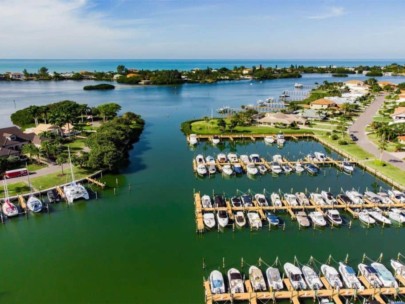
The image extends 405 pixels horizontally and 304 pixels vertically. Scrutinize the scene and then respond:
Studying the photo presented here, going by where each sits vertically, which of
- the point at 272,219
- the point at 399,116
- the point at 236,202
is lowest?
the point at 272,219

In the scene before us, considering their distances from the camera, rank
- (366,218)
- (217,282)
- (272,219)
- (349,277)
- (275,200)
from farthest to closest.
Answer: (275,200) < (366,218) < (272,219) < (349,277) < (217,282)

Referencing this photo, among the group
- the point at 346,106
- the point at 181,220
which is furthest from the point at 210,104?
the point at 181,220

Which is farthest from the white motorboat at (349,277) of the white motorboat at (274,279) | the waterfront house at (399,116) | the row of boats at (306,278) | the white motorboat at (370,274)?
the waterfront house at (399,116)

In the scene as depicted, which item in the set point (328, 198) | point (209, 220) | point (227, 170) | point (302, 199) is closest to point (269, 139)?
point (227, 170)

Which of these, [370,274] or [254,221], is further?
[254,221]

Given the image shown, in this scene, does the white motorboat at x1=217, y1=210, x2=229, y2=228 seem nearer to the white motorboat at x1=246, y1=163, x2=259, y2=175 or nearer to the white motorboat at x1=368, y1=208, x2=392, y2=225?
the white motorboat at x1=246, y1=163, x2=259, y2=175

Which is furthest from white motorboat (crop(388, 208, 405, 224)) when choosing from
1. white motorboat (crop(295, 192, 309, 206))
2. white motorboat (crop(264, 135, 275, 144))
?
white motorboat (crop(264, 135, 275, 144))

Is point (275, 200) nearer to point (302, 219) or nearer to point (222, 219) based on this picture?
point (302, 219)
